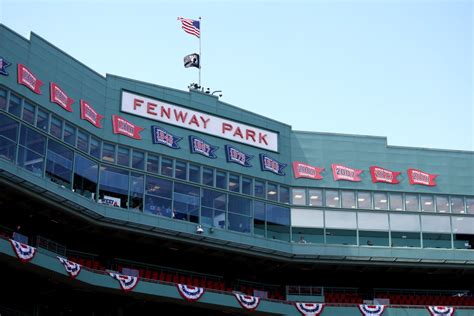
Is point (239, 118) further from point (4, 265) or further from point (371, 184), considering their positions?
point (4, 265)

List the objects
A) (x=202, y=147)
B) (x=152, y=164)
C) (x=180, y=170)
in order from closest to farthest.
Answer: (x=152, y=164)
(x=180, y=170)
(x=202, y=147)

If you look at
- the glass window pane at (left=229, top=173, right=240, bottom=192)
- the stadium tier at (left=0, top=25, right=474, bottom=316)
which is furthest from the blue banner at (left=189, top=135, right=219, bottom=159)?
the glass window pane at (left=229, top=173, right=240, bottom=192)

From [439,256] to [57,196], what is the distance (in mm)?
24848

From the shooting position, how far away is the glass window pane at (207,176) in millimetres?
45281

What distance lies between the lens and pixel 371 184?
1973 inches

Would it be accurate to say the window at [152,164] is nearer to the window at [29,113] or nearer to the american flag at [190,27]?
the window at [29,113]

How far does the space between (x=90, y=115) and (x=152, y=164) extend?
180 inches

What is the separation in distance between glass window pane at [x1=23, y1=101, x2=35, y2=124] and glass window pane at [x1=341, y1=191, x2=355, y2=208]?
20895mm

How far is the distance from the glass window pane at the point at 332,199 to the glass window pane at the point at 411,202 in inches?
183

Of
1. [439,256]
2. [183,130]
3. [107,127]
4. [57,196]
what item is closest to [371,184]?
[439,256]

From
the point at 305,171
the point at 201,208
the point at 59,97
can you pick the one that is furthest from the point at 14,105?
the point at 305,171

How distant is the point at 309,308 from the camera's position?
46938mm

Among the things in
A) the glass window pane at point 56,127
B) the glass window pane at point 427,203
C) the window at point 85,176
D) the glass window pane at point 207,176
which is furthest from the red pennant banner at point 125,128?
the glass window pane at point 427,203

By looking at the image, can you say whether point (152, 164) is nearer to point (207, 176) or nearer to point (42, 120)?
point (207, 176)
